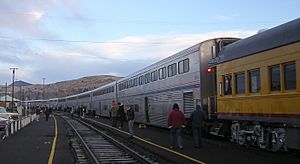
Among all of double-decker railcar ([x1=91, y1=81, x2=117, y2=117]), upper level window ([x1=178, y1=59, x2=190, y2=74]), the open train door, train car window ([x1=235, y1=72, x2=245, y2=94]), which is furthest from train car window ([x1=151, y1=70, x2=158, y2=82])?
double-decker railcar ([x1=91, y1=81, x2=117, y2=117])

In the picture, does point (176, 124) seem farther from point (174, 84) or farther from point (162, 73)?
point (162, 73)

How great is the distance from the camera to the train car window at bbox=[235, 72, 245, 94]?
16.1 meters

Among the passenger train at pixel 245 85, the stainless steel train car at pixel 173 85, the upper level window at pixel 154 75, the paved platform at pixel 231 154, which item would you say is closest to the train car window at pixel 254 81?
the passenger train at pixel 245 85

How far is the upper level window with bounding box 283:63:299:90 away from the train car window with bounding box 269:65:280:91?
40 cm

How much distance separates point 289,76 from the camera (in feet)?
42.8

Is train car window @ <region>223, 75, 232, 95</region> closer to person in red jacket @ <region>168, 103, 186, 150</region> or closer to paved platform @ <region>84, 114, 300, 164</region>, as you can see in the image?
person in red jacket @ <region>168, 103, 186, 150</region>

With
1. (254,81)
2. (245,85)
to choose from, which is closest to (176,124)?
(245,85)

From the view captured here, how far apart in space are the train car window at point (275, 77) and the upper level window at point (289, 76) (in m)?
0.40

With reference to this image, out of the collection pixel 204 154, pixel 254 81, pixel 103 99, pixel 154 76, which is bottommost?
pixel 204 154

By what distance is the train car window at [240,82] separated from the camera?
53.0 feet

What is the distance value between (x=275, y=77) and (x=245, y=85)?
2.07 m

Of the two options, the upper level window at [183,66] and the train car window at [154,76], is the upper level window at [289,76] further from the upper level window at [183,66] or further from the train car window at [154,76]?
the train car window at [154,76]

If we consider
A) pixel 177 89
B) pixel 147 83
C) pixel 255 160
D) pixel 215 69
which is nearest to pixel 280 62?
pixel 255 160

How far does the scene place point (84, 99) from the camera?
8100 centimetres
